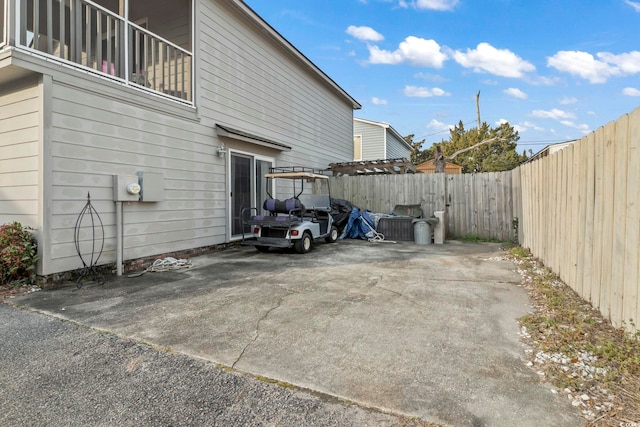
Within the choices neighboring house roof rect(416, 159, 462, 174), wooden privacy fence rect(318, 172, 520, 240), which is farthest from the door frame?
neighboring house roof rect(416, 159, 462, 174)

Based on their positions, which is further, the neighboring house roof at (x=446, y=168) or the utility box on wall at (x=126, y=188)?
the neighboring house roof at (x=446, y=168)

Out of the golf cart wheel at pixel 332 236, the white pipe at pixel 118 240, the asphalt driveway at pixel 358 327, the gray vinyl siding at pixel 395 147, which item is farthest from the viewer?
the gray vinyl siding at pixel 395 147

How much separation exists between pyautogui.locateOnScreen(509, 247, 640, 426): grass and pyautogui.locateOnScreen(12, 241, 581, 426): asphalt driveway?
0.44ft

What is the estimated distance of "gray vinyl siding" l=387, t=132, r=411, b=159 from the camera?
64.5 ft

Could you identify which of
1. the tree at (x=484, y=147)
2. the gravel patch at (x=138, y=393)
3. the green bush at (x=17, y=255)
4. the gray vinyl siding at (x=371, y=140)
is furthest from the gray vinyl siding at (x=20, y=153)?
the tree at (x=484, y=147)

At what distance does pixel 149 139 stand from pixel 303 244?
11.4 feet

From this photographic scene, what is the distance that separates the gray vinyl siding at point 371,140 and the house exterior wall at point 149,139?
379 inches

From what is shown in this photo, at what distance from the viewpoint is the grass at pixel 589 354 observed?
179 cm

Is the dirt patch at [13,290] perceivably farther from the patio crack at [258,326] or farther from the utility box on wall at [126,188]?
the patio crack at [258,326]

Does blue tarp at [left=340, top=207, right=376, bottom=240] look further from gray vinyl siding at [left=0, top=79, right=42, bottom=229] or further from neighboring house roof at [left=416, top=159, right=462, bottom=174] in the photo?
neighboring house roof at [left=416, top=159, right=462, bottom=174]

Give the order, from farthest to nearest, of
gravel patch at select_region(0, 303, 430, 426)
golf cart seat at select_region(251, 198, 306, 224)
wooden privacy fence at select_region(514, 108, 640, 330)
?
golf cart seat at select_region(251, 198, 306, 224) → wooden privacy fence at select_region(514, 108, 640, 330) → gravel patch at select_region(0, 303, 430, 426)

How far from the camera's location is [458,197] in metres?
9.40

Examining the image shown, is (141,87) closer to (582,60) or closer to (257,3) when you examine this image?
(257,3)

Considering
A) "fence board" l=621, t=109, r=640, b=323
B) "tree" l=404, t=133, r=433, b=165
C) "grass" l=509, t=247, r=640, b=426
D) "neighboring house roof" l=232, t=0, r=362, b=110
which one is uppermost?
"tree" l=404, t=133, r=433, b=165
